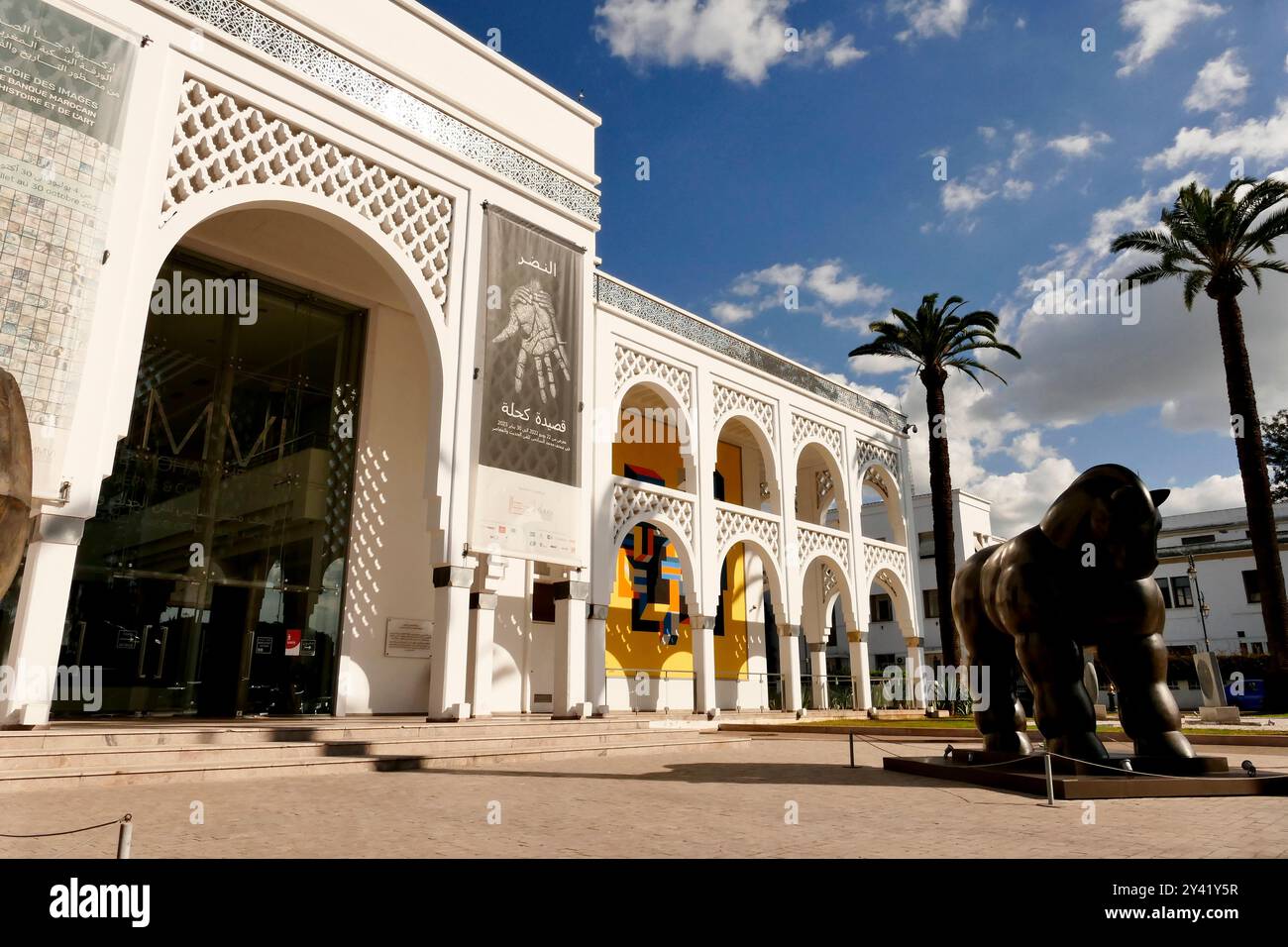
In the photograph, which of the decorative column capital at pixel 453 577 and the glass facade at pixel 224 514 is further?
the glass facade at pixel 224 514

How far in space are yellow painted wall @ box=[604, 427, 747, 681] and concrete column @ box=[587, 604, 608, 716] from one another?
3294mm

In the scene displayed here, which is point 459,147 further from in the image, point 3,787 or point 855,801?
point 855,801

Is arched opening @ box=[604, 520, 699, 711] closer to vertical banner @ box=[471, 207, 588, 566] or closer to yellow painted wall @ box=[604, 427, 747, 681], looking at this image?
yellow painted wall @ box=[604, 427, 747, 681]

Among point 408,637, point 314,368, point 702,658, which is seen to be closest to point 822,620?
point 702,658

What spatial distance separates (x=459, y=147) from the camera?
13680 millimetres

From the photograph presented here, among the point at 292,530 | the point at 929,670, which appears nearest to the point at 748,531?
the point at 292,530

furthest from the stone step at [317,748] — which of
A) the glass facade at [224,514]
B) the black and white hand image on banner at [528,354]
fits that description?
the glass facade at [224,514]

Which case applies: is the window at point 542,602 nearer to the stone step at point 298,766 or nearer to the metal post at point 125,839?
the stone step at point 298,766

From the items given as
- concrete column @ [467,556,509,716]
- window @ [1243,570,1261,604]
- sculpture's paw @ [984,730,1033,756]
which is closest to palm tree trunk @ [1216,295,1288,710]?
sculpture's paw @ [984,730,1033,756]

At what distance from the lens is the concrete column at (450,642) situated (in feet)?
38.5

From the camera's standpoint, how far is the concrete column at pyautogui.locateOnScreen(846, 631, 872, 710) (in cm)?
2162

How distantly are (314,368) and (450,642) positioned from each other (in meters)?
6.06

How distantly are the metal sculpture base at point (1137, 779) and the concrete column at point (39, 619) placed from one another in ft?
28.7
